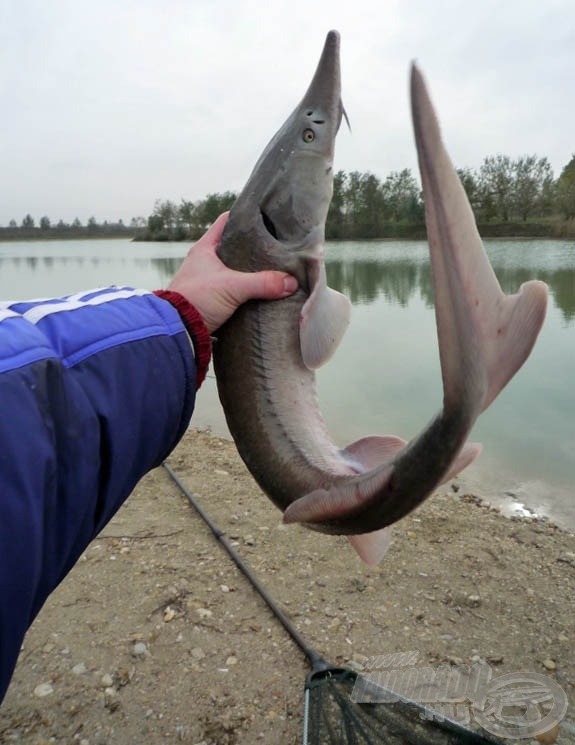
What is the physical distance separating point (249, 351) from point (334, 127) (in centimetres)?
87

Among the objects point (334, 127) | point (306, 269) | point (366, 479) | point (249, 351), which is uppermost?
point (334, 127)

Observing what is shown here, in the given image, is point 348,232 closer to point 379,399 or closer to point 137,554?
point 379,399

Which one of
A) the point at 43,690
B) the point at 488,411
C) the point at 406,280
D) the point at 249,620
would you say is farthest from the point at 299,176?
the point at 406,280

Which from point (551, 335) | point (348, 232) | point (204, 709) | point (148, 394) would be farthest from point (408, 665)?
point (348, 232)

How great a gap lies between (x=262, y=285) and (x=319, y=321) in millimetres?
223

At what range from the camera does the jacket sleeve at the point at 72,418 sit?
98 centimetres

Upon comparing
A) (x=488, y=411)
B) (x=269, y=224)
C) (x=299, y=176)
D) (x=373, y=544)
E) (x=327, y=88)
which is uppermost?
(x=327, y=88)

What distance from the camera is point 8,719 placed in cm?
265

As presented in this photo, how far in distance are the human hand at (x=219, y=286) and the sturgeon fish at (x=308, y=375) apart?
0.05 m

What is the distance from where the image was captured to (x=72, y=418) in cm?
111

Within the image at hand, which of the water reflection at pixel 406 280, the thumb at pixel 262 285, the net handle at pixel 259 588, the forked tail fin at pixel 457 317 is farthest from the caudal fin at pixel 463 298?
the water reflection at pixel 406 280

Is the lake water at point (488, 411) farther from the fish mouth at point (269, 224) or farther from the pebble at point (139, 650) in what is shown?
the pebble at point (139, 650)

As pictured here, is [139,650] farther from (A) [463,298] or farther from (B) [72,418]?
(A) [463,298]

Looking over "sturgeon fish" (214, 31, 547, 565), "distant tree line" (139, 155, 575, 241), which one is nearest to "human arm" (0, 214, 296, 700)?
"sturgeon fish" (214, 31, 547, 565)
